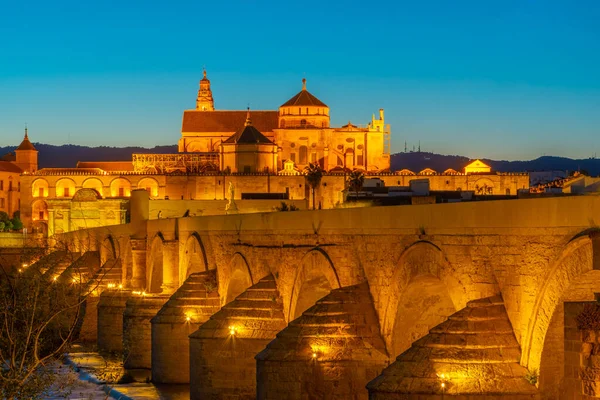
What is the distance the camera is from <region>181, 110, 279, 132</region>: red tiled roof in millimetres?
116875

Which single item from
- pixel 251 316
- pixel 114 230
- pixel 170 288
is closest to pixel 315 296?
pixel 251 316

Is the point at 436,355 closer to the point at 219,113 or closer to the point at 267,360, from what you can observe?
the point at 267,360

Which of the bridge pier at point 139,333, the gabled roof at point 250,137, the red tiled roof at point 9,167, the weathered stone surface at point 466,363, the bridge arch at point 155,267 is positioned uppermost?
the gabled roof at point 250,137

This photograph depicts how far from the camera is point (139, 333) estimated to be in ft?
94.6

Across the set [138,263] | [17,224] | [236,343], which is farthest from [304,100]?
[236,343]

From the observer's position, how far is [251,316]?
20.3 meters

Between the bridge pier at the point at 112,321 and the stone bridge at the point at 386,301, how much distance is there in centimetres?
658

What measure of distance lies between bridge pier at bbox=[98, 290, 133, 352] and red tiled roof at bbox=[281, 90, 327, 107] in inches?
3097

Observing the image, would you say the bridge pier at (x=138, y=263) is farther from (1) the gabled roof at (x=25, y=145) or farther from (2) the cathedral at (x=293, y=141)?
(1) the gabled roof at (x=25, y=145)

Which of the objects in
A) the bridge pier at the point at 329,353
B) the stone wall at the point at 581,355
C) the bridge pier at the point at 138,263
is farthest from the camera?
the bridge pier at the point at 138,263

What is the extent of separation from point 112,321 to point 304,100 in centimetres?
7987

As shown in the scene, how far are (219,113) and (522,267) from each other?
108 meters

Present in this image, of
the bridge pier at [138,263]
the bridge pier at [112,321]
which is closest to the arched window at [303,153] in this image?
the bridge pier at [138,263]

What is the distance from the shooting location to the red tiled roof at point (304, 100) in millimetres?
111706
